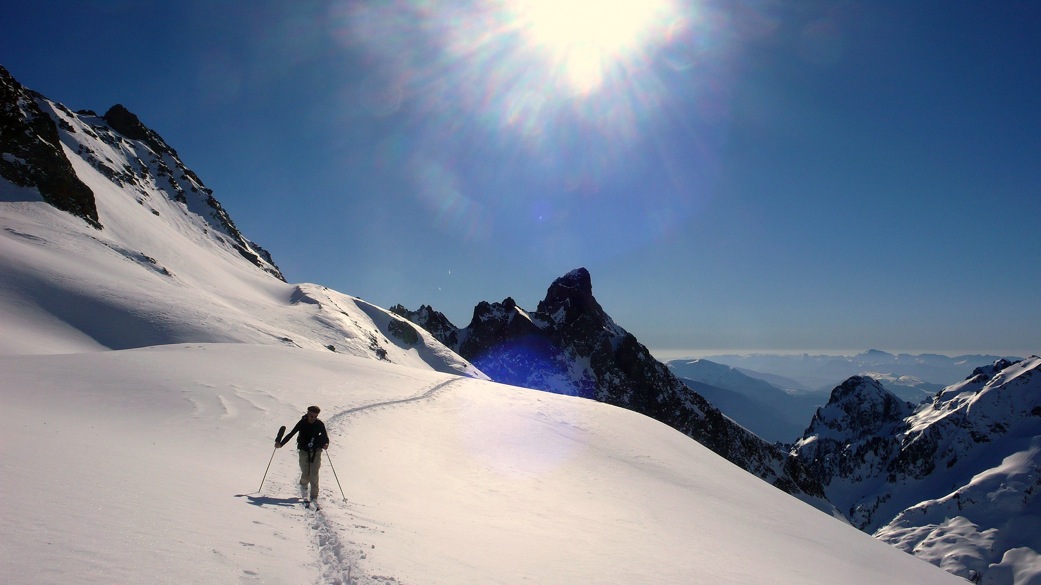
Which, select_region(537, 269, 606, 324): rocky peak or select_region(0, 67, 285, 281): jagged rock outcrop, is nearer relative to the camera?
select_region(0, 67, 285, 281): jagged rock outcrop

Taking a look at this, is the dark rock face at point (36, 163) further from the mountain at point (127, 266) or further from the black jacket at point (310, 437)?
the black jacket at point (310, 437)

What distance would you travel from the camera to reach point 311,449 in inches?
472

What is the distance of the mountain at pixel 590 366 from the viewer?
156m

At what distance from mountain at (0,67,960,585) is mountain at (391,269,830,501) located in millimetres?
118730

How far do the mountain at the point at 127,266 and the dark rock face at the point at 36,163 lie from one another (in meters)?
0.16

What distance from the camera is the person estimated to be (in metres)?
11.9

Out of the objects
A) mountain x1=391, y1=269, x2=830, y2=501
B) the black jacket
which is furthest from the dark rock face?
mountain x1=391, y1=269, x2=830, y2=501

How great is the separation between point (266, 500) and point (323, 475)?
12.9 ft

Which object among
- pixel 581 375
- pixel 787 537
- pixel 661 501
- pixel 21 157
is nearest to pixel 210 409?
pixel 661 501

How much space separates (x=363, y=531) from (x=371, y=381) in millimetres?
23386

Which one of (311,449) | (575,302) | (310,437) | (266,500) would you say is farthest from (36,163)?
(575,302)

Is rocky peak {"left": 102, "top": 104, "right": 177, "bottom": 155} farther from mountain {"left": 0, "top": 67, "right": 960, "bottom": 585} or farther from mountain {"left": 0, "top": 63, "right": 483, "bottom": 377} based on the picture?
mountain {"left": 0, "top": 67, "right": 960, "bottom": 585}

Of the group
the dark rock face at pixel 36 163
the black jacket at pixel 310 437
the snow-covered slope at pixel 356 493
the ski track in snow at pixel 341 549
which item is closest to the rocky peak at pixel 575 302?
the dark rock face at pixel 36 163

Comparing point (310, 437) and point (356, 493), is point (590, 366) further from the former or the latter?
point (310, 437)
